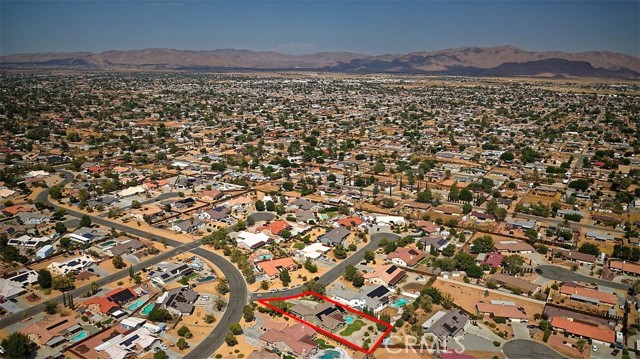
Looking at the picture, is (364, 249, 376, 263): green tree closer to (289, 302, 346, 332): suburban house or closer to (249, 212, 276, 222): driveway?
(289, 302, 346, 332): suburban house

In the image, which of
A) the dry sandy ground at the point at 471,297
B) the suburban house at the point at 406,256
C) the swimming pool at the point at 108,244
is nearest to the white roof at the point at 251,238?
the swimming pool at the point at 108,244

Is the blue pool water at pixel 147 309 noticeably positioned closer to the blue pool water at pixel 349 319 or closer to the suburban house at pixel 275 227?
the blue pool water at pixel 349 319

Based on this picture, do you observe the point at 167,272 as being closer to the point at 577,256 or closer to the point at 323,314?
the point at 323,314

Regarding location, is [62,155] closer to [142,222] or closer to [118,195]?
[118,195]

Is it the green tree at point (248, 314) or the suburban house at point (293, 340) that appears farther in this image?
the green tree at point (248, 314)

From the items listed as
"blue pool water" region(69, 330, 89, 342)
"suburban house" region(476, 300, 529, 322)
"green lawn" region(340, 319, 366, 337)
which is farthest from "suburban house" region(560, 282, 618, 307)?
"blue pool water" region(69, 330, 89, 342)

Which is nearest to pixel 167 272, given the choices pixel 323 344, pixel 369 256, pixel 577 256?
pixel 323 344
